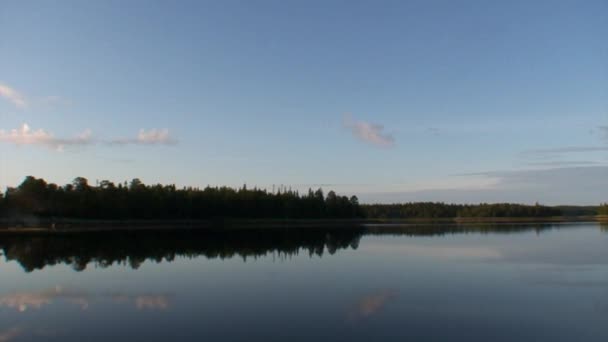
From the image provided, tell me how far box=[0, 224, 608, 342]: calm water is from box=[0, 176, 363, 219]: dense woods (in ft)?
163

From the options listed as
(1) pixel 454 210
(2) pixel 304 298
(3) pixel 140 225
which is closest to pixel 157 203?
(3) pixel 140 225

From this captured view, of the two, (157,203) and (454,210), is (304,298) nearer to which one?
(157,203)

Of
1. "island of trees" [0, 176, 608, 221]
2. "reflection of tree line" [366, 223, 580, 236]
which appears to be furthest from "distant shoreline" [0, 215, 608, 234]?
"reflection of tree line" [366, 223, 580, 236]

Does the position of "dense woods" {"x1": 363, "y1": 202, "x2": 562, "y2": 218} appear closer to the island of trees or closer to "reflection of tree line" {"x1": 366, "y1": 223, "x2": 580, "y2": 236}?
the island of trees

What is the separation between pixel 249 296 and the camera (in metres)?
17.8

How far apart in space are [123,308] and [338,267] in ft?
43.7

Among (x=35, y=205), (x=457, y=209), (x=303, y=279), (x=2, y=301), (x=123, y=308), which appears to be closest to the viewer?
(x=123, y=308)

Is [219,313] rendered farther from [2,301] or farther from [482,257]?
[482,257]

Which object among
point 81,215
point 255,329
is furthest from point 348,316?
point 81,215

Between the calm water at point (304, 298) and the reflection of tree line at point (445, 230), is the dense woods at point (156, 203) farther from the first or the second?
the calm water at point (304, 298)

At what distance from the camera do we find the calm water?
1283 cm

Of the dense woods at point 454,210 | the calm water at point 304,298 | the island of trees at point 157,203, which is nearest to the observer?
the calm water at point 304,298

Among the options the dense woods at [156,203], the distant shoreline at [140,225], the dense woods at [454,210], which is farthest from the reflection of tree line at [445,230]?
the dense woods at [454,210]

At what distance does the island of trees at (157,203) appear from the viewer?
248 ft
